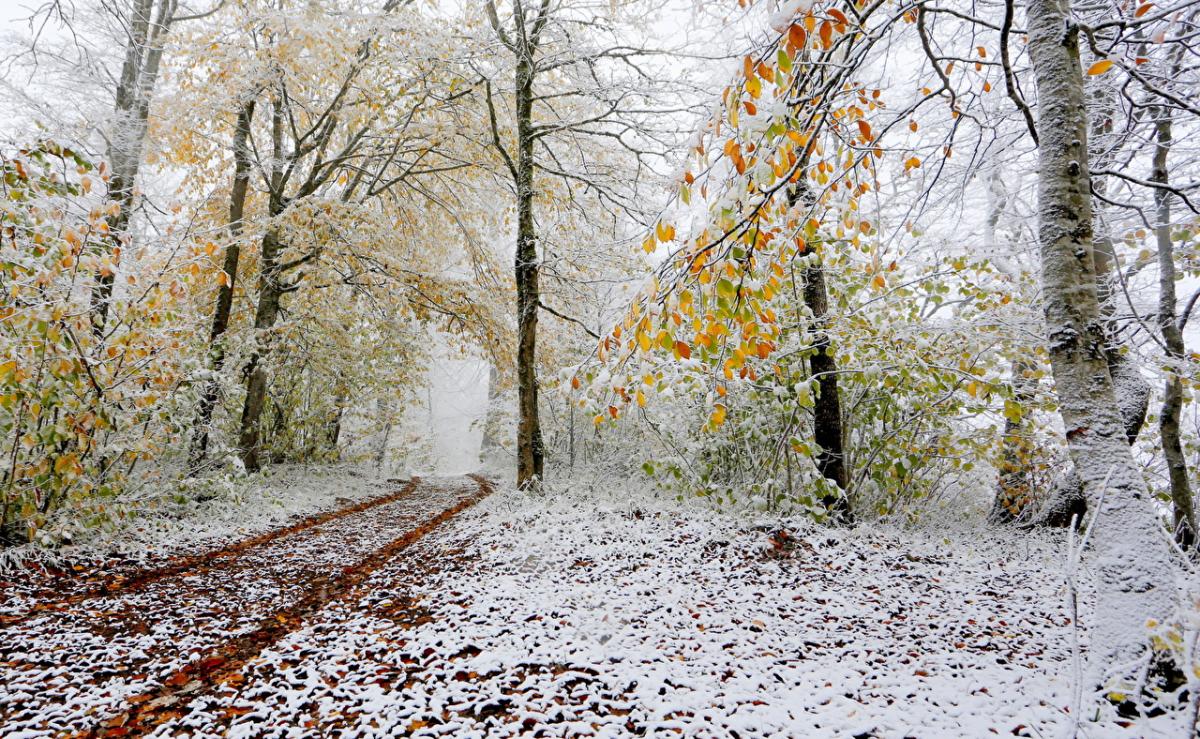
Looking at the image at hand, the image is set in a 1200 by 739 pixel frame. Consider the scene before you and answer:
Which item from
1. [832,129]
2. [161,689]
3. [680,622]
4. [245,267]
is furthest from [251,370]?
[832,129]

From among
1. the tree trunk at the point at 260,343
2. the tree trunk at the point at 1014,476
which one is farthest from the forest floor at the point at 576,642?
the tree trunk at the point at 260,343

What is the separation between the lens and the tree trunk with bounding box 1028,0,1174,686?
1.98 metres

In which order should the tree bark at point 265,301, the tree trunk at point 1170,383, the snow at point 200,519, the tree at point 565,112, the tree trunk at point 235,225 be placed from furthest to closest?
the tree bark at point 265,301 → the tree trunk at point 235,225 → the tree at point 565,112 → the snow at point 200,519 → the tree trunk at point 1170,383

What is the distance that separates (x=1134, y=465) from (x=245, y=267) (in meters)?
11.5

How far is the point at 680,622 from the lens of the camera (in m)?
3.36

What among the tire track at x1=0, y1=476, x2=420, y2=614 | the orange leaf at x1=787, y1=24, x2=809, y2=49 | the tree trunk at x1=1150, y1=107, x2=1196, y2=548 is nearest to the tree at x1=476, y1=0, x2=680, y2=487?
the tire track at x1=0, y1=476, x2=420, y2=614

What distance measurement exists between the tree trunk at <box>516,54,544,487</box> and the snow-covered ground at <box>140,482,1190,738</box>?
283 cm

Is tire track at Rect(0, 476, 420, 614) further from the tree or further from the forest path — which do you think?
the tree

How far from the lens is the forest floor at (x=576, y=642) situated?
2.37 meters

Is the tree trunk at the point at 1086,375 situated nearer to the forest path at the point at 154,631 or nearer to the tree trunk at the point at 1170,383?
the tree trunk at the point at 1170,383

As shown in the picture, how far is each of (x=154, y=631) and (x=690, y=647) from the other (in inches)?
127

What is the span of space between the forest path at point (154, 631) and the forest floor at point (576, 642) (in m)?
0.02

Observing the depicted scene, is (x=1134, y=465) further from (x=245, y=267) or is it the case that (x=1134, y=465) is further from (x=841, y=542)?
(x=245, y=267)

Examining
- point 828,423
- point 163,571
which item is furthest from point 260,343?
point 828,423
